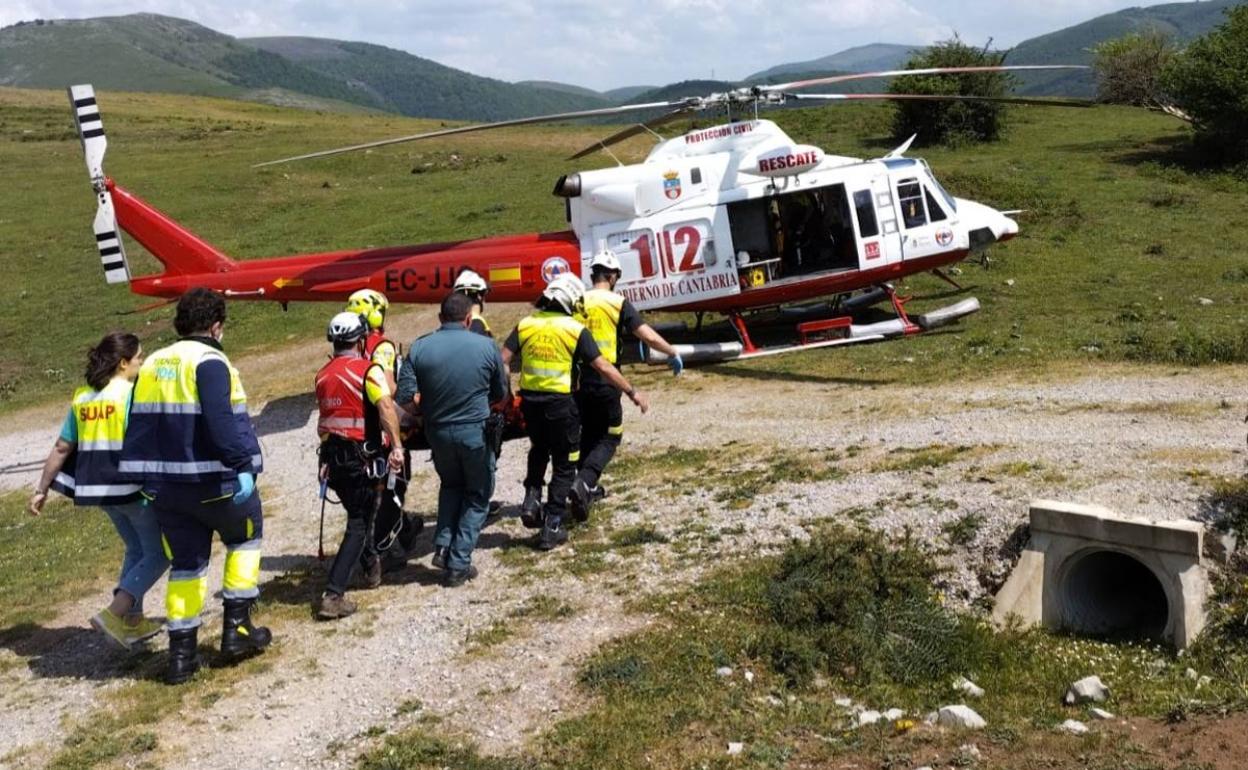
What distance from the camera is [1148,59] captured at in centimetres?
3781

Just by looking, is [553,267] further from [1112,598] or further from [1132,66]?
[1132,66]

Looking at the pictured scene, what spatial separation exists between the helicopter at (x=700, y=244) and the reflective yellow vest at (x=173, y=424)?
8.69 meters

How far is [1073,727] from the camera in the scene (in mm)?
5473

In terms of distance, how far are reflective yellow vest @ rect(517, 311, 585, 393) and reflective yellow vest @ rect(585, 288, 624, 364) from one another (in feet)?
1.96

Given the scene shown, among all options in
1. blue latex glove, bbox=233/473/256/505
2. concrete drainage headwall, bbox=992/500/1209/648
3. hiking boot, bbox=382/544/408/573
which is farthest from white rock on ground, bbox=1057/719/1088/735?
hiking boot, bbox=382/544/408/573

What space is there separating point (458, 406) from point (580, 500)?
5.53 feet

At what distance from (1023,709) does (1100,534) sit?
166cm

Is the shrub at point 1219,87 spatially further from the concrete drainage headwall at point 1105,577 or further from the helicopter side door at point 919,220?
the concrete drainage headwall at point 1105,577

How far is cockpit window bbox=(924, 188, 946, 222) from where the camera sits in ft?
51.8

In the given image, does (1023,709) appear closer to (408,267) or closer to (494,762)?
(494,762)

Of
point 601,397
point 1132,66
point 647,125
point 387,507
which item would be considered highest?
point 1132,66

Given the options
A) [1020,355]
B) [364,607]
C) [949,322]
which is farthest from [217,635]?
[949,322]

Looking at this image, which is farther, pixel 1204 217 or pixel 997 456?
pixel 1204 217

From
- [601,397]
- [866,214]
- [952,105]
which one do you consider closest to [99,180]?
[601,397]
